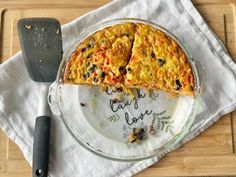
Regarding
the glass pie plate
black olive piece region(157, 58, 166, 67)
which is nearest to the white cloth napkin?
the glass pie plate

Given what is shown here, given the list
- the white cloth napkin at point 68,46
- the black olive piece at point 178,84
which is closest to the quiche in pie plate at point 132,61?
the black olive piece at point 178,84

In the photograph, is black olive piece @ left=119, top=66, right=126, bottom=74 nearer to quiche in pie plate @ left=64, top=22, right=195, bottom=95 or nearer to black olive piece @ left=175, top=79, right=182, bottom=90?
quiche in pie plate @ left=64, top=22, right=195, bottom=95

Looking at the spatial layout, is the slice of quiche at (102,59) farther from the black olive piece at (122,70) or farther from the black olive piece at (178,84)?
the black olive piece at (178,84)

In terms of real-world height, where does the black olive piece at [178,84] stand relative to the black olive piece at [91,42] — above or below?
below

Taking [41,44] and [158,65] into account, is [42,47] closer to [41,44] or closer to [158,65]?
[41,44]

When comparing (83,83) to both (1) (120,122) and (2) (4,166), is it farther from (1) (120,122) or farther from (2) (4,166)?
(2) (4,166)
